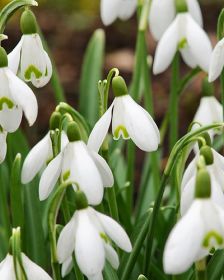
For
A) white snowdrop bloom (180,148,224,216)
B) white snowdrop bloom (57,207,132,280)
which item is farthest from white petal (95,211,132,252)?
white snowdrop bloom (180,148,224,216)

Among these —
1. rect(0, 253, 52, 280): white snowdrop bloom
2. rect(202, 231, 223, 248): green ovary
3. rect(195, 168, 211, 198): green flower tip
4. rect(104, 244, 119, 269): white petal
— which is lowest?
rect(104, 244, 119, 269): white petal

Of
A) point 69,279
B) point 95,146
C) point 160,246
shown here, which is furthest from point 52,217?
point 160,246

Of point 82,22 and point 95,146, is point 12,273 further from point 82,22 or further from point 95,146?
point 82,22

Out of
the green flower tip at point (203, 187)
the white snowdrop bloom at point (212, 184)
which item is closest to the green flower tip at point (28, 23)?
the white snowdrop bloom at point (212, 184)

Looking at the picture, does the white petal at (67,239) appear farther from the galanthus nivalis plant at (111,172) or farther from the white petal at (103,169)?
the white petal at (103,169)

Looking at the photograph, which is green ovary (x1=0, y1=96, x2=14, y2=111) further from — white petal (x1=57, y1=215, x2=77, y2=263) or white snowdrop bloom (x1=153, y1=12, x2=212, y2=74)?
white snowdrop bloom (x1=153, y1=12, x2=212, y2=74)

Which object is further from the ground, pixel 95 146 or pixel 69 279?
pixel 95 146
